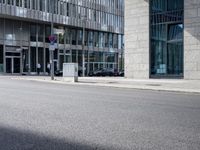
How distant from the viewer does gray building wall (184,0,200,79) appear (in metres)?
30.5

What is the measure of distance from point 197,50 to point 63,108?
2044 centimetres

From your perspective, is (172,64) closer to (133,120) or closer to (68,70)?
(68,70)

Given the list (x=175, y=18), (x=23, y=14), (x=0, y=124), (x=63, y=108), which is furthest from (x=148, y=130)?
(x=23, y=14)

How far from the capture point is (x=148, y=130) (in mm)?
8383

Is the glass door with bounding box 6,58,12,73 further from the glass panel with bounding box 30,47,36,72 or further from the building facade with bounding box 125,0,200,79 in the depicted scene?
the building facade with bounding box 125,0,200,79

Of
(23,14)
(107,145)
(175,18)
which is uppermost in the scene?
(23,14)

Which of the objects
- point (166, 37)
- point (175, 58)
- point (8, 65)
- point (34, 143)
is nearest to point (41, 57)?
point (8, 65)

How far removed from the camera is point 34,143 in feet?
23.5

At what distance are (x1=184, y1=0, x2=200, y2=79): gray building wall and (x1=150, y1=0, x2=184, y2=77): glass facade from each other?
0.90 metres

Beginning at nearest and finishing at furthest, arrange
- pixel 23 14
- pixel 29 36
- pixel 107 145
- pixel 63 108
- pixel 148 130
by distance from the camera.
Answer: pixel 107 145
pixel 148 130
pixel 63 108
pixel 23 14
pixel 29 36

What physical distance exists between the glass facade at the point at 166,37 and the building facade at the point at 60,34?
16.0 metres

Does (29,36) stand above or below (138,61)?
above

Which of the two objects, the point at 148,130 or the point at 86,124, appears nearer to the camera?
the point at 148,130

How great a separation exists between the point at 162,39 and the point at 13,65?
31.7m
